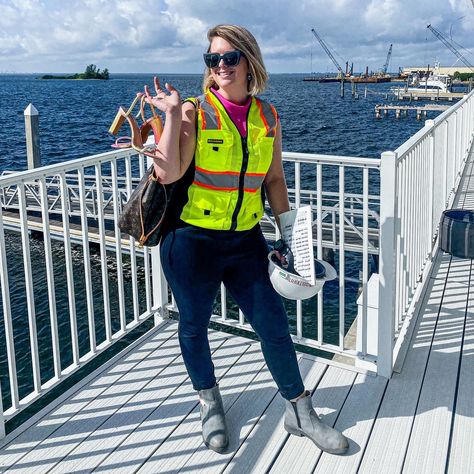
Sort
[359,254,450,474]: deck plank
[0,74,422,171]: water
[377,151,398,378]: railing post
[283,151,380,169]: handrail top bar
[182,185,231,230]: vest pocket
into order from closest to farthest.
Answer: [182,185,231,230]: vest pocket < [359,254,450,474]: deck plank < [377,151,398,378]: railing post < [283,151,380,169]: handrail top bar < [0,74,422,171]: water

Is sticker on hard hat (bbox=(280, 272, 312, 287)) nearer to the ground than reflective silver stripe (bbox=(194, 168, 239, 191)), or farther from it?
nearer to the ground

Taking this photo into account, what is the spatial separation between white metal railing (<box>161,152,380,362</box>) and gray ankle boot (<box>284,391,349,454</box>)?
698 mm

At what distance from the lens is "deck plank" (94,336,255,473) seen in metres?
2.41

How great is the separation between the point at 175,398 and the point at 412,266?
167cm

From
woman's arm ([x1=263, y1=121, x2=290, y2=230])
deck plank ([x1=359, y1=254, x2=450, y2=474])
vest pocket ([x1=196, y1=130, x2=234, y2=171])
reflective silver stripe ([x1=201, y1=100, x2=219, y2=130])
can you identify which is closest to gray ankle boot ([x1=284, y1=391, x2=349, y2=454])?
deck plank ([x1=359, y1=254, x2=450, y2=474])

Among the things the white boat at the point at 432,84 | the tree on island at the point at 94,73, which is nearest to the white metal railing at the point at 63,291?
the white boat at the point at 432,84

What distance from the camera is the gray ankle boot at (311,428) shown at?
7.95ft

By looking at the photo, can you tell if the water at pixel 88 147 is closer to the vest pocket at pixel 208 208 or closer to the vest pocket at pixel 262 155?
the vest pocket at pixel 262 155

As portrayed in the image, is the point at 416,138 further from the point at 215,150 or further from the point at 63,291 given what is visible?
the point at 63,291

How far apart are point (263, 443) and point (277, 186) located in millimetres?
1058

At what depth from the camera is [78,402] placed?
286cm

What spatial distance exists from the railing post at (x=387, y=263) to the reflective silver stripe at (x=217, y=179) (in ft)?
2.73

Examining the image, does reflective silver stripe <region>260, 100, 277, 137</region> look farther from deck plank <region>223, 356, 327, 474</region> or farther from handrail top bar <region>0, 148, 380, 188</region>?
deck plank <region>223, 356, 327, 474</region>

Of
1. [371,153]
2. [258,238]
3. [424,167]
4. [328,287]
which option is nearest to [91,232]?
[328,287]
